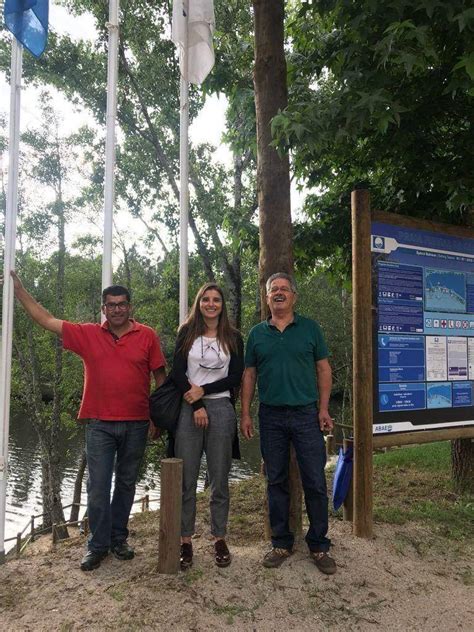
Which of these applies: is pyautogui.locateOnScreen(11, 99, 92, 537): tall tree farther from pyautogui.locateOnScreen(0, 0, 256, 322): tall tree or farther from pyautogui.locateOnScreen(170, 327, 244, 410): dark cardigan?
pyautogui.locateOnScreen(170, 327, 244, 410): dark cardigan

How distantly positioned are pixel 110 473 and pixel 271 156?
2.98m

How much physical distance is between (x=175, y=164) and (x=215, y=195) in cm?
207

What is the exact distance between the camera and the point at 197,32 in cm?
518

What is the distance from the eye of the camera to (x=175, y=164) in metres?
17.5

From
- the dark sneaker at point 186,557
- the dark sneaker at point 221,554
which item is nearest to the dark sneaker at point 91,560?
the dark sneaker at point 186,557

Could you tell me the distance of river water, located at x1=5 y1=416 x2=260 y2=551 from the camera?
19.5m

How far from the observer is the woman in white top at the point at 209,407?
12.1 ft

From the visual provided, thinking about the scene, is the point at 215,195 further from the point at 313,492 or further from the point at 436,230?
the point at 313,492

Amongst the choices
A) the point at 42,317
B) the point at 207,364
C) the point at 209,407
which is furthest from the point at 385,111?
the point at 42,317

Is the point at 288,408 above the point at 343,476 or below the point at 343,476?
above

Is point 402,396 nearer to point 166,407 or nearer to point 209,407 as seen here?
point 209,407

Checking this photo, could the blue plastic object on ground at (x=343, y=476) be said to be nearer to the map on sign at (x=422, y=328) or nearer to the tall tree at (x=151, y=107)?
the map on sign at (x=422, y=328)

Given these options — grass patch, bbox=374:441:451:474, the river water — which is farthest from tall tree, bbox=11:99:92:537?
grass patch, bbox=374:441:451:474

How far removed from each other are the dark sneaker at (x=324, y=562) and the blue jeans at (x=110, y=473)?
1.45 meters
